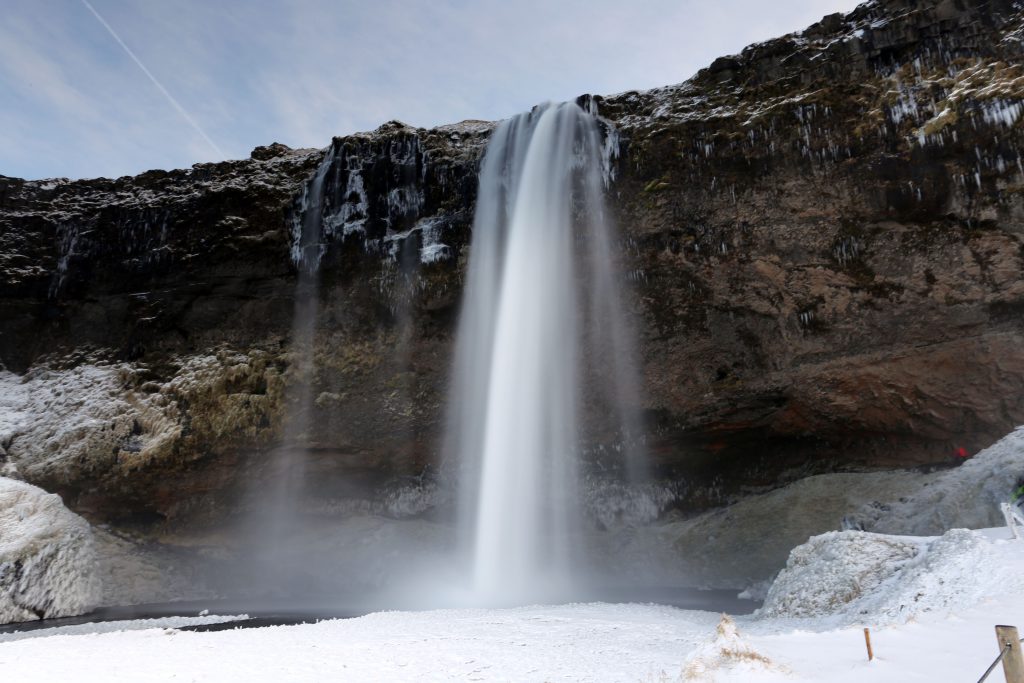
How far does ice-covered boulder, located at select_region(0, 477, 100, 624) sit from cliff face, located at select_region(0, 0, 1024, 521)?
0.96 meters

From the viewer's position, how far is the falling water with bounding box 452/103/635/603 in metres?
22.1

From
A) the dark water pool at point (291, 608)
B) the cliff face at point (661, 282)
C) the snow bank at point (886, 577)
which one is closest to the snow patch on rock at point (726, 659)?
the snow bank at point (886, 577)

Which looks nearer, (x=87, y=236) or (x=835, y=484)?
(x=835, y=484)

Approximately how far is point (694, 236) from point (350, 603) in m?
17.1

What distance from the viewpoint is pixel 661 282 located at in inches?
855

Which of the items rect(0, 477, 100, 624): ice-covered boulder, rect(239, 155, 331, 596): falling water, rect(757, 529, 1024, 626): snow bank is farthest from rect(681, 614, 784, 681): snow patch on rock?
rect(0, 477, 100, 624): ice-covered boulder

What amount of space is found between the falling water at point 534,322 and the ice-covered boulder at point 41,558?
13861 mm

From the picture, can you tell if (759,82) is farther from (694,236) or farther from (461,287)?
(461,287)

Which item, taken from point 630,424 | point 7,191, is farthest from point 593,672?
point 7,191

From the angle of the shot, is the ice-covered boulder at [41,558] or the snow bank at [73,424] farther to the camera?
the snow bank at [73,424]

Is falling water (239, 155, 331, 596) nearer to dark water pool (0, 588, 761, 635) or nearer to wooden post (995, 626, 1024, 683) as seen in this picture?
dark water pool (0, 588, 761, 635)

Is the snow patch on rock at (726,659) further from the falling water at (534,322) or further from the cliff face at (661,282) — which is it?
the cliff face at (661,282)

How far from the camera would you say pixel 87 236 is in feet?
89.1

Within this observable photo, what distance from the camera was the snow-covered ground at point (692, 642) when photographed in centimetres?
659
